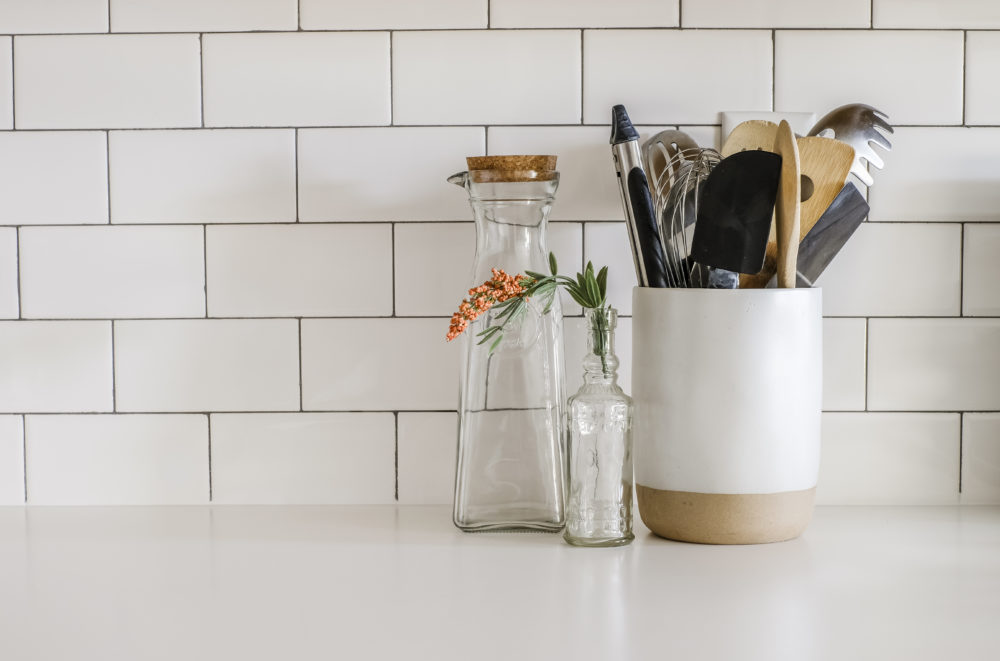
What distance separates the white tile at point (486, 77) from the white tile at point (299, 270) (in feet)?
0.47

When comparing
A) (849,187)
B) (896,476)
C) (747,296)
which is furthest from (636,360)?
(896,476)

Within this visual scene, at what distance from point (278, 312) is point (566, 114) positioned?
371mm

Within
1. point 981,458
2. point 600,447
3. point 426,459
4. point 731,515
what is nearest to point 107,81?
point 426,459

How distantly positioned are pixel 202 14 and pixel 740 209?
598 millimetres

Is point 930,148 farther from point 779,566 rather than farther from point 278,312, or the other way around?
point 278,312

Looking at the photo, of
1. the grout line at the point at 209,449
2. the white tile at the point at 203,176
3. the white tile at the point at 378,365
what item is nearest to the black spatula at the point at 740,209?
the white tile at the point at 378,365

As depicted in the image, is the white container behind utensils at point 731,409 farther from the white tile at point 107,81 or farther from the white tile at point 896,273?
the white tile at point 107,81

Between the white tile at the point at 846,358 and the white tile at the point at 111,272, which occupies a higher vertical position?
the white tile at the point at 111,272

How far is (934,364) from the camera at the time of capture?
0.96 m

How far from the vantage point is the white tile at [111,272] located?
0.96 meters

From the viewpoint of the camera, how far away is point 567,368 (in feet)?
3.11

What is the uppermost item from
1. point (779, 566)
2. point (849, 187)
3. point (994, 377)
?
point (849, 187)

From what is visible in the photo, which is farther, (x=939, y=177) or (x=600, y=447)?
(x=939, y=177)

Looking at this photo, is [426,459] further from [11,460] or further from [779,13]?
[779,13]
